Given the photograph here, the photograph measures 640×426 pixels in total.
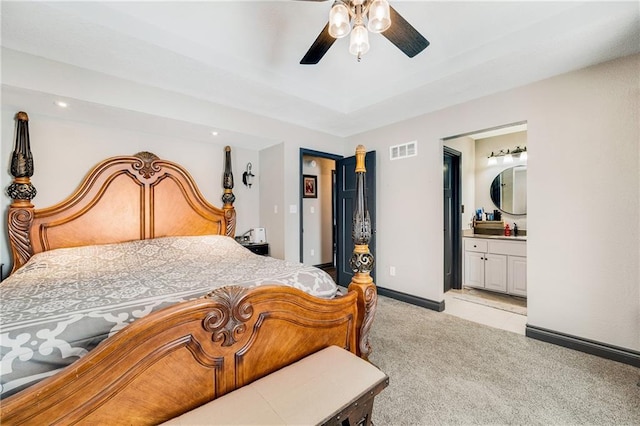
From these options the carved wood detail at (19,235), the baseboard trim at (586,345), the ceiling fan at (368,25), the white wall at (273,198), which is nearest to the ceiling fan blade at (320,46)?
the ceiling fan at (368,25)

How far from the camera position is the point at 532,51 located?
6.48ft

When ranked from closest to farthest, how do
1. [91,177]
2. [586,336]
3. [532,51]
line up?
[532,51]
[586,336]
[91,177]

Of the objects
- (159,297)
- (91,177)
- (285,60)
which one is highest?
(285,60)

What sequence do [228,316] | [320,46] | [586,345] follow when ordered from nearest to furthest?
1. [228,316]
2. [320,46]
3. [586,345]

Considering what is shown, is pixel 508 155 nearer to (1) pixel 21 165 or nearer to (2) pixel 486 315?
(2) pixel 486 315

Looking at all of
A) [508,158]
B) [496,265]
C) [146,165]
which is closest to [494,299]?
[496,265]

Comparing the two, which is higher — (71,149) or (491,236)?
(71,149)

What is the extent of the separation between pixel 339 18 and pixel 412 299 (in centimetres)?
302

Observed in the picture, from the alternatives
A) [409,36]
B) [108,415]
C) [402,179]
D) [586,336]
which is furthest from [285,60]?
[586,336]

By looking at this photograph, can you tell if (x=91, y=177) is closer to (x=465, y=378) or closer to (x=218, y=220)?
(x=218, y=220)

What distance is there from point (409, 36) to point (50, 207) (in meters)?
3.40

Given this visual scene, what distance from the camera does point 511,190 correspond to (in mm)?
4059

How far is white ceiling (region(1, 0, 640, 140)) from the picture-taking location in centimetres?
174

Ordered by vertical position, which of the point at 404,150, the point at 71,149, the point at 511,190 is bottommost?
the point at 511,190
